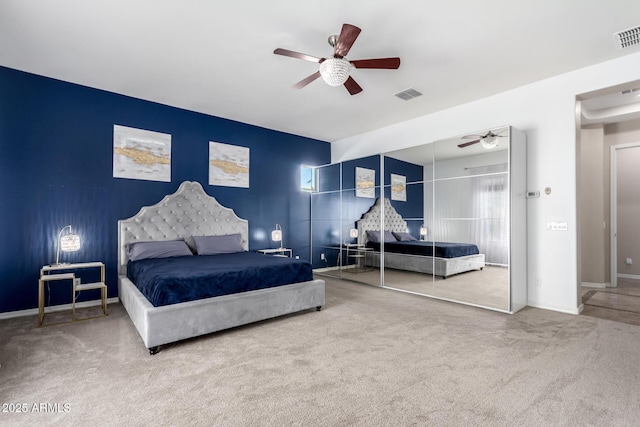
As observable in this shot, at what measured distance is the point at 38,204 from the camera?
3.86m

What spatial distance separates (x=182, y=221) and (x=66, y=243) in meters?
1.50

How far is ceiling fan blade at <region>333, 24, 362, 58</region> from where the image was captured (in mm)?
2426

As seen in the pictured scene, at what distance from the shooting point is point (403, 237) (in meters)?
5.05

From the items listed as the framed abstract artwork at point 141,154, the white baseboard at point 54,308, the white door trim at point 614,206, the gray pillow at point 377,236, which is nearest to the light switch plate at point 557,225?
the gray pillow at point 377,236

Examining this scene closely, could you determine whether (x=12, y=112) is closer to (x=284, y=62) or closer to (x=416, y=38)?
(x=284, y=62)

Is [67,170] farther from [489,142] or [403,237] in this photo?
[489,142]

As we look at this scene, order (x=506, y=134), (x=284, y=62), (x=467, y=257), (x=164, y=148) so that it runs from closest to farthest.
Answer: (x=284, y=62) → (x=506, y=134) → (x=467, y=257) → (x=164, y=148)

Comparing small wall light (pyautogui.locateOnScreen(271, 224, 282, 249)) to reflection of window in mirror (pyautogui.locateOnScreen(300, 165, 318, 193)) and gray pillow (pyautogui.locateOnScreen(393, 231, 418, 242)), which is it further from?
gray pillow (pyautogui.locateOnScreen(393, 231, 418, 242))

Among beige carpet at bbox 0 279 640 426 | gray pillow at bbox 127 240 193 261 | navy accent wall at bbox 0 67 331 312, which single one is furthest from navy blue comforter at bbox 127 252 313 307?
navy accent wall at bbox 0 67 331 312

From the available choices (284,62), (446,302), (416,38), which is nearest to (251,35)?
(284,62)

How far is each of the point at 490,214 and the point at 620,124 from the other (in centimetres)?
375

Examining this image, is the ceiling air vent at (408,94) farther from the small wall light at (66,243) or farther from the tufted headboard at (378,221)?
the small wall light at (66,243)

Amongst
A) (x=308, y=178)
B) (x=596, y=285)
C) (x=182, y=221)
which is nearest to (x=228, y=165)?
(x=182, y=221)

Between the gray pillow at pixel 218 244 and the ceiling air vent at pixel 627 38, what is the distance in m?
5.27
